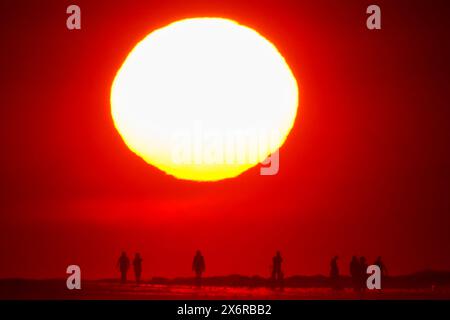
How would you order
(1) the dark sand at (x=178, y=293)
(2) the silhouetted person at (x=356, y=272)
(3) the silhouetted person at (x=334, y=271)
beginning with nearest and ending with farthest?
(1) the dark sand at (x=178, y=293), (2) the silhouetted person at (x=356, y=272), (3) the silhouetted person at (x=334, y=271)

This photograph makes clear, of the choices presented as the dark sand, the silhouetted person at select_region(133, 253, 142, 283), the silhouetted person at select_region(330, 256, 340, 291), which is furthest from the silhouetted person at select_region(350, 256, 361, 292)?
the silhouetted person at select_region(133, 253, 142, 283)

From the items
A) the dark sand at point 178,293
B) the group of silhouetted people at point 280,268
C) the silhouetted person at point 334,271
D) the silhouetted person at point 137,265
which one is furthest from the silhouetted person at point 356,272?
the silhouetted person at point 137,265

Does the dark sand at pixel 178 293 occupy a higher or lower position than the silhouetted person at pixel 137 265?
lower

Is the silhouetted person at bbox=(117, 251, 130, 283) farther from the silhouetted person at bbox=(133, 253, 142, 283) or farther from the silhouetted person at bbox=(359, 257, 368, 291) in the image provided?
the silhouetted person at bbox=(359, 257, 368, 291)

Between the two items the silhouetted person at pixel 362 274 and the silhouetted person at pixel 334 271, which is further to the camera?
the silhouetted person at pixel 334 271

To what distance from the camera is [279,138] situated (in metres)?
53.5

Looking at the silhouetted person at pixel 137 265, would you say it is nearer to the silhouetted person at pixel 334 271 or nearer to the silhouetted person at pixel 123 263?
the silhouetted person at pixel 123 263

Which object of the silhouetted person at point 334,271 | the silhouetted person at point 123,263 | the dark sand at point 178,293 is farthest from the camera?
the silhouetted person at point 123,263

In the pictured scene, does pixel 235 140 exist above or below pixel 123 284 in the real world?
above

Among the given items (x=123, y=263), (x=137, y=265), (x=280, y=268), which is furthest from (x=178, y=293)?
(x=280, y=268)
